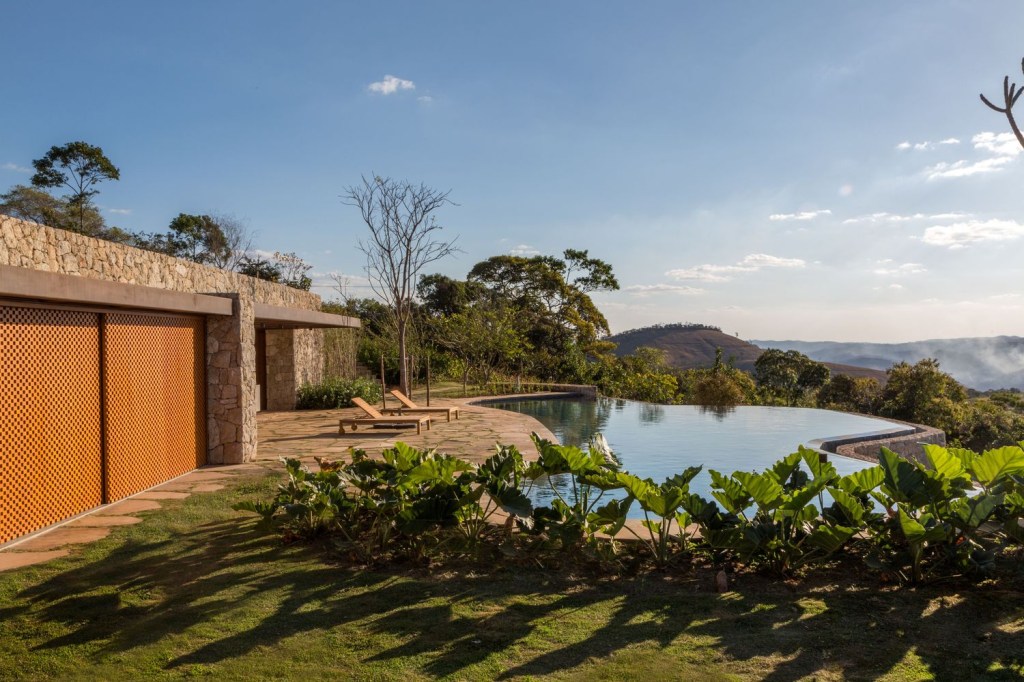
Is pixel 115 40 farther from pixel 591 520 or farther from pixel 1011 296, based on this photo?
pixel 1011 296

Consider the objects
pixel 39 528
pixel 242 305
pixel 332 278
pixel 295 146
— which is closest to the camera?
pixel 39 528

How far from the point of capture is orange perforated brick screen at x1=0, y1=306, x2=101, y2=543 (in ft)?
15.6

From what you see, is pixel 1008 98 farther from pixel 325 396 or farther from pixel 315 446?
pixel 325 396

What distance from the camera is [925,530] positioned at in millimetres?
3666

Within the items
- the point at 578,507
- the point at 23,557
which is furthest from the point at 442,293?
the point at 578,507

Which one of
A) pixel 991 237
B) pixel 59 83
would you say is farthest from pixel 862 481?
pixel 59 83

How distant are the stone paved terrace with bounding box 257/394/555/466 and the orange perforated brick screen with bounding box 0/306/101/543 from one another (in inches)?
93.7

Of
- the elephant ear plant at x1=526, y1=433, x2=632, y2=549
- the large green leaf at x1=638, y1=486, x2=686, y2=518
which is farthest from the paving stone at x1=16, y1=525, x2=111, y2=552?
the large green leaf at x1=638, y1=486, x2=686, y2=518

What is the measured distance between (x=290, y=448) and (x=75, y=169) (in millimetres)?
19237

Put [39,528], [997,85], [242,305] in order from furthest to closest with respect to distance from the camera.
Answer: [242,305], [39,528], [997,85]

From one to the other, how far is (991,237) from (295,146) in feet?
50.9

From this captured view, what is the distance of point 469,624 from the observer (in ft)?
11.1

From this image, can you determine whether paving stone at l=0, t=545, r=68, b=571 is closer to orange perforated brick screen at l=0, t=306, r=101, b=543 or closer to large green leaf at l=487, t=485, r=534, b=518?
orange perforated brick screen at l=0, t=306, r=101, b=543

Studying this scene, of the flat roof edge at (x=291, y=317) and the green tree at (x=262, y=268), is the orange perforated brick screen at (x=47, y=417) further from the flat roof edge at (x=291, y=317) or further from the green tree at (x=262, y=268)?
the green tree at (x=262, y=268)
